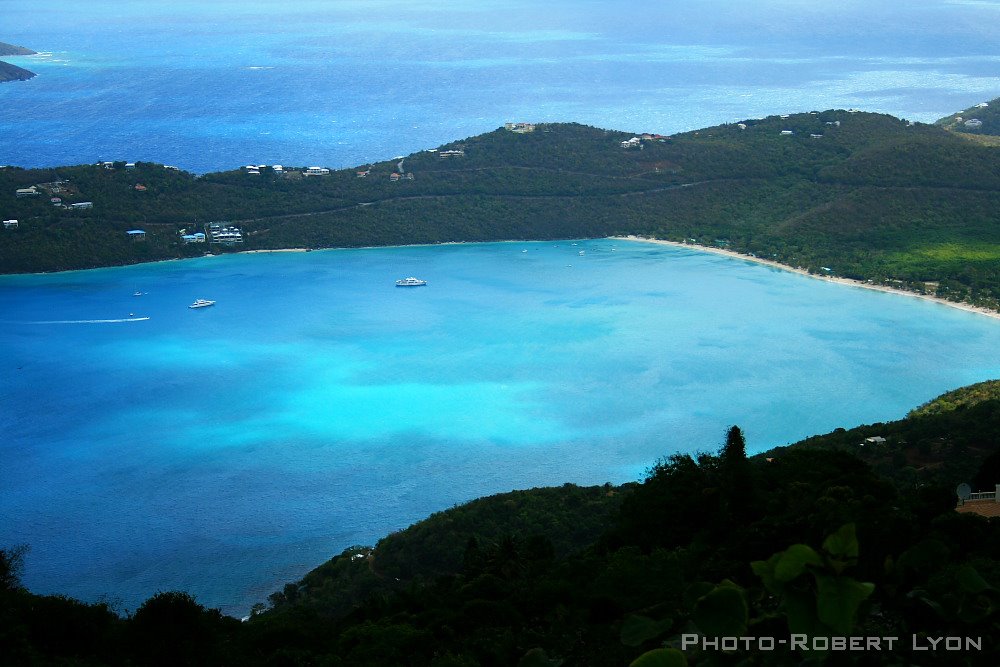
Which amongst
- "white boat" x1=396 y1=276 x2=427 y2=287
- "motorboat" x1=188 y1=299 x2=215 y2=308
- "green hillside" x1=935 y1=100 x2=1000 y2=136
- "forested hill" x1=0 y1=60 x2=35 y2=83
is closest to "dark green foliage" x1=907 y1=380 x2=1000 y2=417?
"white boat" x1=396 y1=276 x2=427 y2=287

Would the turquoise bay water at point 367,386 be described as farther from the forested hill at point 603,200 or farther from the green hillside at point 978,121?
the green hillside at point 978,121

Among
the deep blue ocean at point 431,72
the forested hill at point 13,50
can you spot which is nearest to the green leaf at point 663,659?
the deep blue ocean at point 431,72

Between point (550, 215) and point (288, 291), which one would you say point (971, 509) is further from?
point (550, 215)


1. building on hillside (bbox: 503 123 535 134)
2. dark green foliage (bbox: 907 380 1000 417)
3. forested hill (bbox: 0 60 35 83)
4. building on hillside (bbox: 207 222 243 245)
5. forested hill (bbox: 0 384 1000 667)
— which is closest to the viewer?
forested hill (bbox: 0 384 1000 667)

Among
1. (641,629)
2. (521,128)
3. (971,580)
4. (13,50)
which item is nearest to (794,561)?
(641,629)

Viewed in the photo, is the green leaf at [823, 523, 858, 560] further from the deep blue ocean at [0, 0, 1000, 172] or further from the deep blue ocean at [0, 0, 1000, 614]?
the deep blue ocean at [0, 0, 1000, 172]

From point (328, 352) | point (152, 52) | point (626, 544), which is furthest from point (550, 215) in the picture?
point (152, 52)
